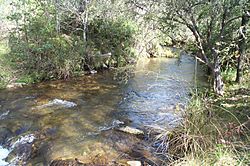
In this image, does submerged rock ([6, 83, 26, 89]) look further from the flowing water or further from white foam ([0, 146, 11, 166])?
white foam ([0, 146, 11, 166])

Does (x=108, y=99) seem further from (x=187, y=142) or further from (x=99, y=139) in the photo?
(x=187, y=142)

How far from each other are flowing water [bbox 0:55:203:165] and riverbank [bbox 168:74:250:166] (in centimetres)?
51

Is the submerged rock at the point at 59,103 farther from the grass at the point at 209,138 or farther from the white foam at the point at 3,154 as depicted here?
the grass at the point at 209,138

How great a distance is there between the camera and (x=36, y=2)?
44.5 ft

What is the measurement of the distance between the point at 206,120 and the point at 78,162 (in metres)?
2.47

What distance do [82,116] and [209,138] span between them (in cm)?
416

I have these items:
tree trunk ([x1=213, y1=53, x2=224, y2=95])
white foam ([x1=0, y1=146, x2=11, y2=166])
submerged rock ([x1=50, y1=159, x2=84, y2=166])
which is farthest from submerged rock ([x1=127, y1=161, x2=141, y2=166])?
tree trunk ([x1=213, y1=53, x2=224, y2=95])

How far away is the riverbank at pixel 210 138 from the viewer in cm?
410

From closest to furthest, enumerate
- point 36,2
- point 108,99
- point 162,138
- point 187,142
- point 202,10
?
point 187,142
point 162,138
point 202,10
point 108,99
point 36,2

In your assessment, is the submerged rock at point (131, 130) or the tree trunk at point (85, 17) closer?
the submerged rock at point (131, 130)

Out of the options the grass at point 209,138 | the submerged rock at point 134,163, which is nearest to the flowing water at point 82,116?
the submerged rock at point 134,163

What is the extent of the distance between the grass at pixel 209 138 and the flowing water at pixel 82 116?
484 millimetres

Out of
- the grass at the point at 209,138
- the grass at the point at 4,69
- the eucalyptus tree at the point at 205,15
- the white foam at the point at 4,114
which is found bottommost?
the white foam at the point at 4,114

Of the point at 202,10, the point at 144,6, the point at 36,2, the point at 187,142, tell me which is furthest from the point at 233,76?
the point at 36,2
